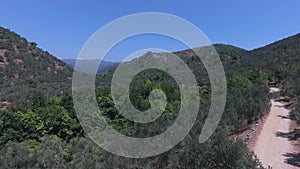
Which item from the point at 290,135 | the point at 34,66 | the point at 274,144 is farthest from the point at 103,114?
the point at 34,66

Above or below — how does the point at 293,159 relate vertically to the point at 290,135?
below

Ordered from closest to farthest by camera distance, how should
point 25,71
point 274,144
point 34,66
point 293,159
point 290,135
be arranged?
point 293,159 → point 274,144 → point 290,135 → point 25,71 → point 34,66

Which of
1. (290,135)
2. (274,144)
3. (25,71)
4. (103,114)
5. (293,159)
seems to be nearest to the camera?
(293,159)

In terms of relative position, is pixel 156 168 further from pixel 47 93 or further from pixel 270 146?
pixel 47 93

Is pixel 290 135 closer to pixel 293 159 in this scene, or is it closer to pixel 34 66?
pixel 293 159

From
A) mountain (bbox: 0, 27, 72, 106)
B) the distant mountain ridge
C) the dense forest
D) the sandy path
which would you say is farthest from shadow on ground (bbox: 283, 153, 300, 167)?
mountain (bbox: 0, 27, 72, 106)

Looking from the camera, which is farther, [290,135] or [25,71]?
[25,71]

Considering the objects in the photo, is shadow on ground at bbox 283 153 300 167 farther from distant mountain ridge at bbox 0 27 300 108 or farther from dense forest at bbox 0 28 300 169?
distant mountain ridge at bbox 0 27 300 108
